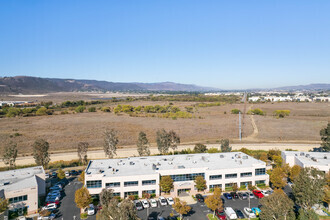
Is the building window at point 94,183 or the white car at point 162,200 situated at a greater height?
the building window at point 94,183

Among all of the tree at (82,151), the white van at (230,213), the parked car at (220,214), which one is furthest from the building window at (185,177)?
the tree at (82,151)

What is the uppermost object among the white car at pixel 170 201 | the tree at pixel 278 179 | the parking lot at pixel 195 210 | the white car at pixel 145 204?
the tree at pixel 278 179

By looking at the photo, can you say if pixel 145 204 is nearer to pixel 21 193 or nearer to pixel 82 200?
pixel 82 200

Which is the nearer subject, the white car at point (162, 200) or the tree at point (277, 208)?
the tree at point (277, 208)

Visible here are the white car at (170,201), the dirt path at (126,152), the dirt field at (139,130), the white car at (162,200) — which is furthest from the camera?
the dirt field at (139,130)

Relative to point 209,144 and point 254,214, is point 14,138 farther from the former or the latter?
point 254,214

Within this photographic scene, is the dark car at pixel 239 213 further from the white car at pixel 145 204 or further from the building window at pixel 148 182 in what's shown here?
the building window at pixel 148 182

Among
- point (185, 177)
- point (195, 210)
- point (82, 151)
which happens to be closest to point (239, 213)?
point (195, 210)
